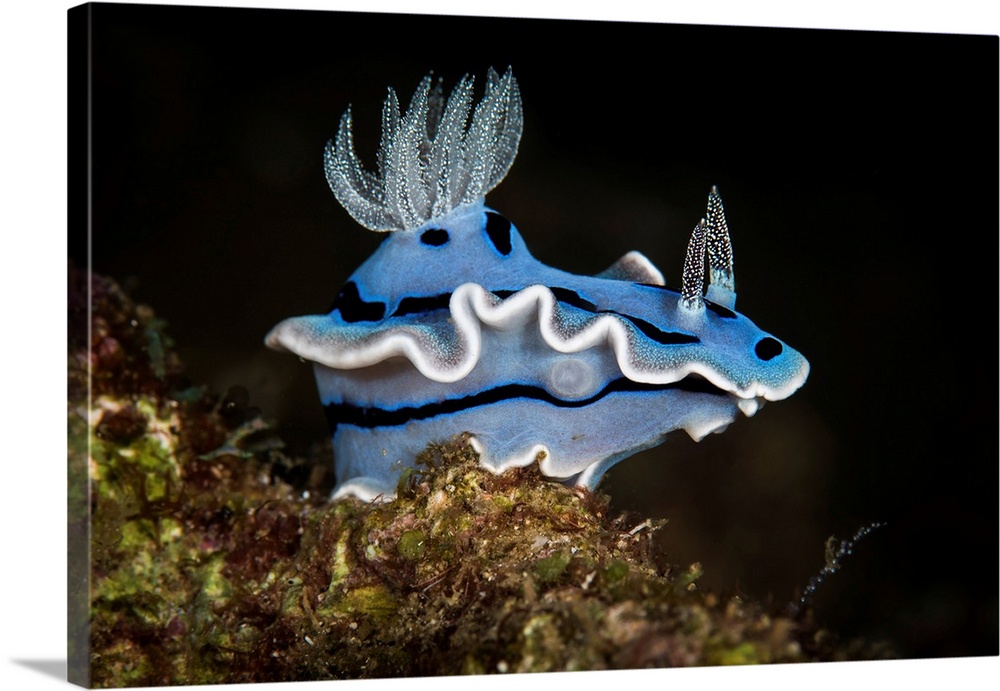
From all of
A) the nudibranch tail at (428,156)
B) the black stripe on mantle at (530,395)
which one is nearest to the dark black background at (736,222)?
the nudibranch tail at (428,156)

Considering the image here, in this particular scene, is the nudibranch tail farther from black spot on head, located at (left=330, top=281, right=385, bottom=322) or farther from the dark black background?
black spot on head, located at (left=330, top=281, right=385, bottom=322)

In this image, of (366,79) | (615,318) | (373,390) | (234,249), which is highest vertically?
(366,79)

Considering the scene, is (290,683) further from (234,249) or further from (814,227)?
(814,227)

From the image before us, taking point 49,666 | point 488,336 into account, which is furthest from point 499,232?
point 49,666

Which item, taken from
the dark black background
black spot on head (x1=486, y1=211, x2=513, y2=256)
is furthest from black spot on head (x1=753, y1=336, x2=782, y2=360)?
black spot on head (x1=486, y1=211, x2=513, y2=256)

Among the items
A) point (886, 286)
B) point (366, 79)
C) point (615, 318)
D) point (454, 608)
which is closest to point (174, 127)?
point (366, 79)

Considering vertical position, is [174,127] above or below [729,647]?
above

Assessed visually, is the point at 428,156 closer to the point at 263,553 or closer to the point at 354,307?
the point at 354,307
